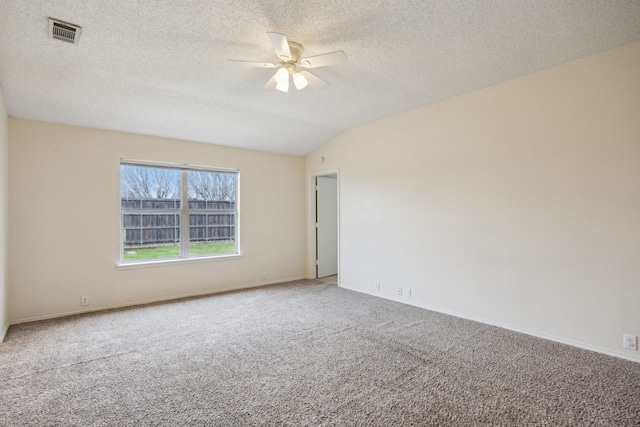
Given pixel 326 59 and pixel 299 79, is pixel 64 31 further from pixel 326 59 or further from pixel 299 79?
pixel 326 59

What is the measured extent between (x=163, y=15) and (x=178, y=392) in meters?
2.77

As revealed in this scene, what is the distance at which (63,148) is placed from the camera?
4.11 meters

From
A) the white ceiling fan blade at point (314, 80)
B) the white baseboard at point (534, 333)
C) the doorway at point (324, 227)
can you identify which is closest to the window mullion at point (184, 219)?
the doorway at point (324, 227)

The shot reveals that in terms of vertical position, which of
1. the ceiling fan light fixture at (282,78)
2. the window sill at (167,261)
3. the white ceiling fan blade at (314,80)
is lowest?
the window sill at (167,261)

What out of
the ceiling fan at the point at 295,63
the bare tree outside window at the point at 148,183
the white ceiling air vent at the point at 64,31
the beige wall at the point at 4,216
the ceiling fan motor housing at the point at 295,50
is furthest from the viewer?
the bare tree outside window at the point at 148,183

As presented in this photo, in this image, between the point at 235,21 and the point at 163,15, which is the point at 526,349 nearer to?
the point at 235,21

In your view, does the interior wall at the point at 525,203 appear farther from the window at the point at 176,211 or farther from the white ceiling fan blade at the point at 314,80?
the window at the point at 176,211

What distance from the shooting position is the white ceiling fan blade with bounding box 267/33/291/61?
2240 mm

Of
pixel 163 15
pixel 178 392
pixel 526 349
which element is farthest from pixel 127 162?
pixel 526 349

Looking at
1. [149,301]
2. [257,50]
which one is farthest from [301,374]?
Result: [149,301]

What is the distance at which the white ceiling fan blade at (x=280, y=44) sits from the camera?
7.35 ft

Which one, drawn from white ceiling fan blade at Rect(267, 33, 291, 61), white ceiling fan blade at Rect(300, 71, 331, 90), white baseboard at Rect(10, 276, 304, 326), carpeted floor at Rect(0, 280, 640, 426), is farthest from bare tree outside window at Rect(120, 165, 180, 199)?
white ceiling fan blade at Rect(267, 33, 291, 61)

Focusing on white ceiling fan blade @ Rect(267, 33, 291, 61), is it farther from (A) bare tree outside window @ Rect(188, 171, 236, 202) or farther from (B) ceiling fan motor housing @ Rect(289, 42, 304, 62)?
(A) bare tree outside window @ Rect(188, 171, 236, 202)

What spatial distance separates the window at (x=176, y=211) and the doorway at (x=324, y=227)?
1576 millimetres
